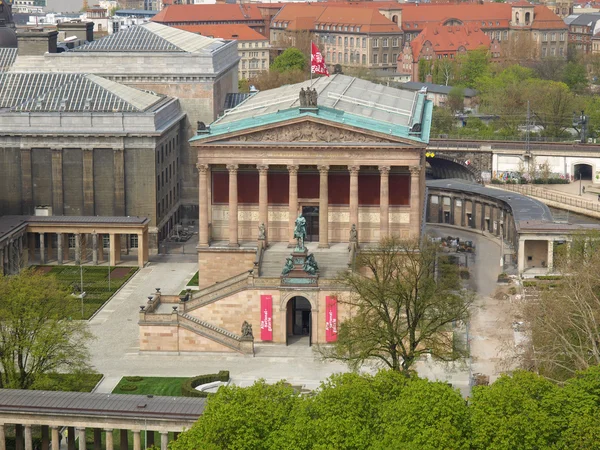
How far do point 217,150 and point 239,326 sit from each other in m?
20.8

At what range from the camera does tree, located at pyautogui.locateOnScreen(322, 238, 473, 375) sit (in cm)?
13475

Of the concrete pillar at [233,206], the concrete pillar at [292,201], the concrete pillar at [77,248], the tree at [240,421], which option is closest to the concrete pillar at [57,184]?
the concrete pillar at [77,248]

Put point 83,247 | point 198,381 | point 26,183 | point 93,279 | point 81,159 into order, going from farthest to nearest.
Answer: point 26,183 < point 81,159 < point 83,247 < point 93,279 < point 198,381

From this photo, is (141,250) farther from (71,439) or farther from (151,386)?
(71,439)

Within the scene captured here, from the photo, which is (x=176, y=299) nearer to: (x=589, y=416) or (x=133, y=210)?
(x=133, y=210)

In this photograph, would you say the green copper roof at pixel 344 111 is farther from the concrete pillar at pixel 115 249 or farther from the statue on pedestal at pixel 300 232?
the concrete pillar at pixel 115 249

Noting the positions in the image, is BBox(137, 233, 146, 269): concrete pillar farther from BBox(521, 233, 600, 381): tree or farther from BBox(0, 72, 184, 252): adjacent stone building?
BBox(521, 233, 600, 381): tree

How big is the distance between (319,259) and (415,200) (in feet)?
41.0

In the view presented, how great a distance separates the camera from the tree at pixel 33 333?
13150 centimetres

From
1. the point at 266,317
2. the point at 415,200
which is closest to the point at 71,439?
the point at 266,317

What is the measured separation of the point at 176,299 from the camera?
15900 centimetres

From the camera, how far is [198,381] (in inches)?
5507

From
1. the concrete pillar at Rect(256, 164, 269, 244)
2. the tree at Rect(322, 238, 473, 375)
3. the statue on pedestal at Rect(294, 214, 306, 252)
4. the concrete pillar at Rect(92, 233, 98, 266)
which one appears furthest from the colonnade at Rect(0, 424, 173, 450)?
the concrete pillar at Rect(92, 233, 98, 266)

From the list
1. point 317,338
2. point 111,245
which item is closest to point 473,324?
point 317,338
